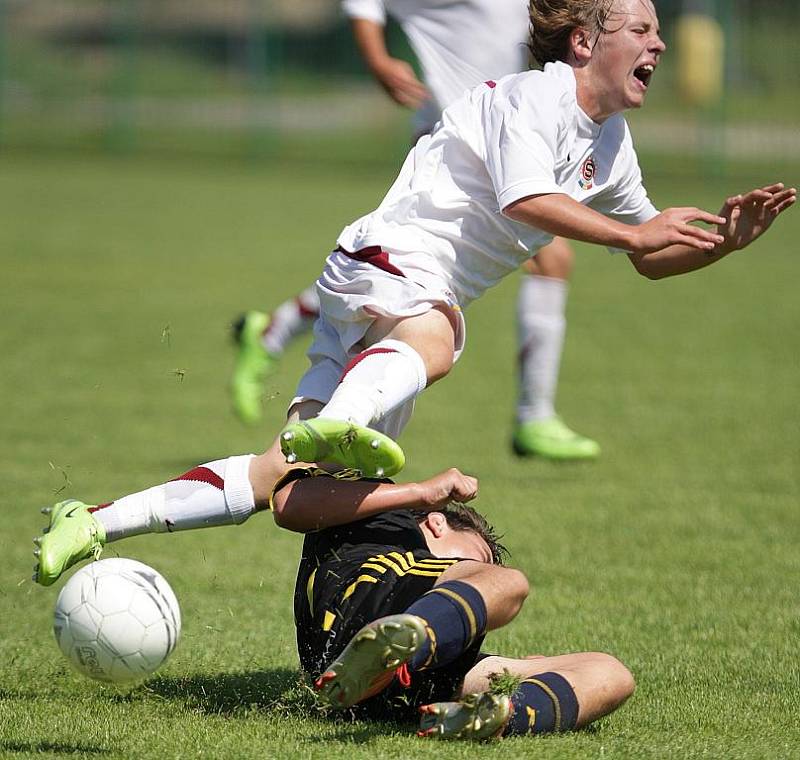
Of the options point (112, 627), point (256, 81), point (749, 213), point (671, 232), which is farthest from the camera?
point (256, 81)

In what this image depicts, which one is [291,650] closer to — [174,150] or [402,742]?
[402,742]

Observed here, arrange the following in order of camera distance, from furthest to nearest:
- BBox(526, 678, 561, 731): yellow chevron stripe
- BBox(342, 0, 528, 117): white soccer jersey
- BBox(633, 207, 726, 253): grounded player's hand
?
BBox(342, 0, 528, 117): white soccer jersey → BBox(633, 207, 726, 253): grounded player's hand → BBox(526, 678, 561, 731): yellow chevron stripe

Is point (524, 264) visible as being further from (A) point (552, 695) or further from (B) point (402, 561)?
(A) point (552, 695)

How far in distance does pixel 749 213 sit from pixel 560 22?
0.72 meters

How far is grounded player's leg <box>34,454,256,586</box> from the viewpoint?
350cm

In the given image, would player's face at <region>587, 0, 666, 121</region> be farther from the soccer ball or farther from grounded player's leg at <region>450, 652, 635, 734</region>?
the soccer ball

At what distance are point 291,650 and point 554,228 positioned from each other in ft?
4.41

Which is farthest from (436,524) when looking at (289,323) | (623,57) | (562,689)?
(289,323)

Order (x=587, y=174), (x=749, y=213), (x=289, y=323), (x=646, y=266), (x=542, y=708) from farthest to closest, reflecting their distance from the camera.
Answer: (x=289, y=323)
(x=646, y=266)
(x=587, y=174)
(x=749, y=213)
(x=542, y=708)

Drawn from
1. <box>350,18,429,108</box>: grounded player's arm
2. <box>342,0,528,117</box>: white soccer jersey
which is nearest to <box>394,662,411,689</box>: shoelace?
<box>350,18,429,108</box>: grounded player's arm

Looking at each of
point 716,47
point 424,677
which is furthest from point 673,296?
point 716,47

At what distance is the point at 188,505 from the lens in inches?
143

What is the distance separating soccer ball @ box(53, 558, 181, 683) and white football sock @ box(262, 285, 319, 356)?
10.2 ft

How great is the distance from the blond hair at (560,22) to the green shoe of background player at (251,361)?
2.57 metres
